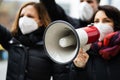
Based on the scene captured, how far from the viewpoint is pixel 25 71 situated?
1994 millimetres

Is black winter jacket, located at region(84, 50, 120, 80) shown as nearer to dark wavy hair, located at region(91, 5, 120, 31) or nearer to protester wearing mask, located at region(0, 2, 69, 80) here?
dark wavy hair, located at region(91, 5, 120, 31)

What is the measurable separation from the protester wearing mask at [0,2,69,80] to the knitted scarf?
413 millimetres

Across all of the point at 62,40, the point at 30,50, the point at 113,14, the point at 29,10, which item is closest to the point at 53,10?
the point at 29,10

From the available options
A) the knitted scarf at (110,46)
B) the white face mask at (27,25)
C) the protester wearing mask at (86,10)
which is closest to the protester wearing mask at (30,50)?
the white face mask at (27,25)

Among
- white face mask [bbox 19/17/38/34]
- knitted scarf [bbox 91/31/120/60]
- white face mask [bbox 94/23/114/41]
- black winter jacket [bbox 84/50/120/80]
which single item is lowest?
black winter jacket [bbox 84/50/120/80]

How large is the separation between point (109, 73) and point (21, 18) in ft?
2.70

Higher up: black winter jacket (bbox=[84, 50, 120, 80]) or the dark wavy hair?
the dark wavy hair

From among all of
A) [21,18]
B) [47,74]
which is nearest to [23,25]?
[21,18]

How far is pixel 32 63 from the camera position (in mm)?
1990

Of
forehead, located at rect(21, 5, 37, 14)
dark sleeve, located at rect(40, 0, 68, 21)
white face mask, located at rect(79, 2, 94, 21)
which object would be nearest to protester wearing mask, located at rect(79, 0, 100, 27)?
white face mask, located at rect(79, 2, 94, 21)

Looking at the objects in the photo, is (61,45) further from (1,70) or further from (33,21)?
(1,70)

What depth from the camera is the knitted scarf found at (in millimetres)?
1627

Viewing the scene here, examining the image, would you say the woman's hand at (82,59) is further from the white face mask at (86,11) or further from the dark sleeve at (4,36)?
the dark sleeve at (4,36)

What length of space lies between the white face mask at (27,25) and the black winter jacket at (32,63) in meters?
0.04
